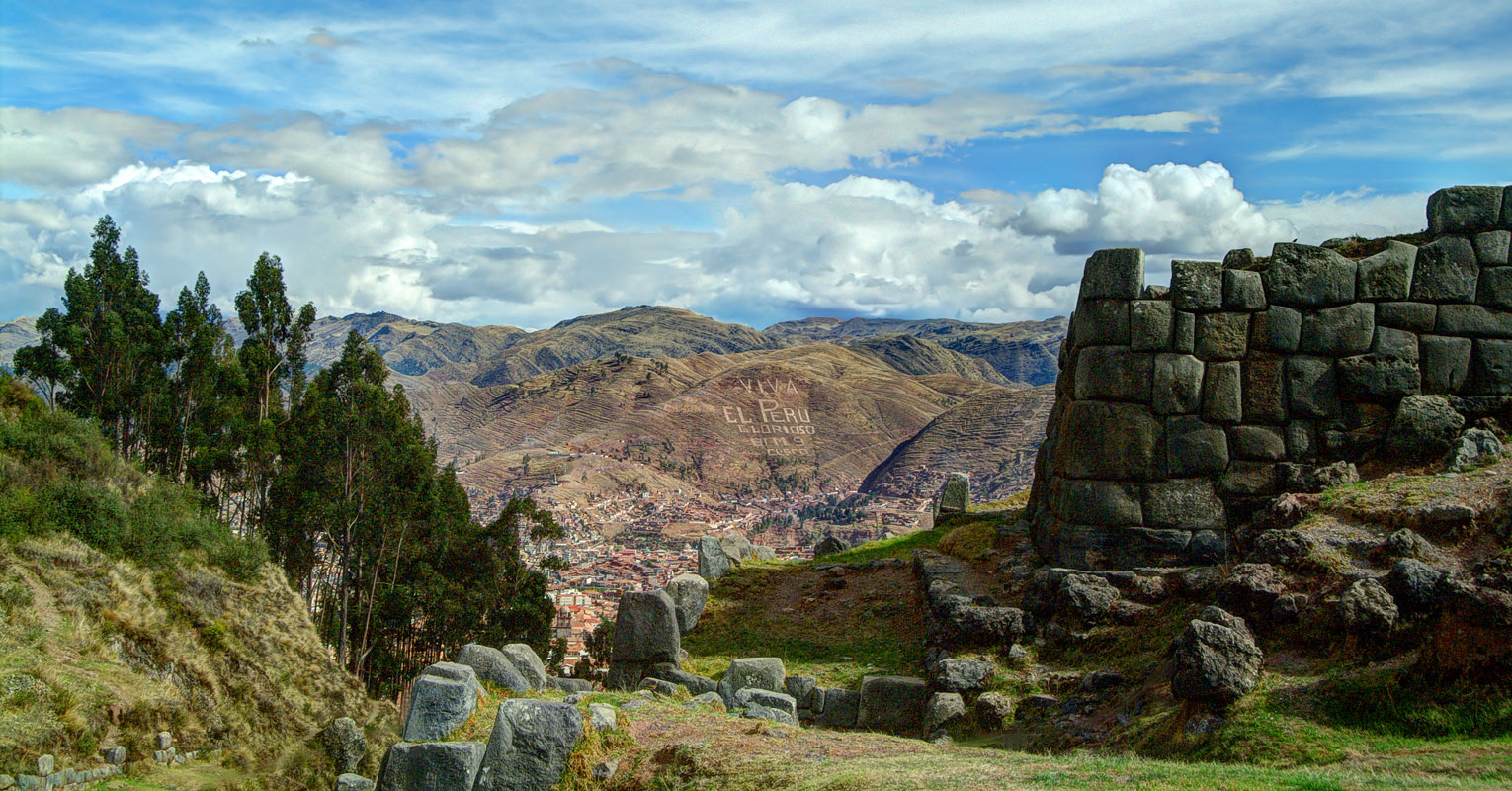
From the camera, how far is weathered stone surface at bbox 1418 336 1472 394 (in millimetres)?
17875

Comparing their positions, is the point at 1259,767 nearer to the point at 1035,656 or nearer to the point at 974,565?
the point at 1035,656

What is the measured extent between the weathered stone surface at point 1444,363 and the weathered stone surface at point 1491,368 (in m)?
0.16

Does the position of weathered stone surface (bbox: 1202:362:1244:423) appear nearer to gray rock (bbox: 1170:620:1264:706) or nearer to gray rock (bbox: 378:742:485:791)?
gray rock (bbox: 1170:620:1264:706)

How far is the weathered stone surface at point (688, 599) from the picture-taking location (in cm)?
2166

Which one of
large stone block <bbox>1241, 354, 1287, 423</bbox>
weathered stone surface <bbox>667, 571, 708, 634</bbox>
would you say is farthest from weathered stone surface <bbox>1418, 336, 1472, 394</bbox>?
weathered stone surface <bbox>667, 571, 708, 634</bbox>

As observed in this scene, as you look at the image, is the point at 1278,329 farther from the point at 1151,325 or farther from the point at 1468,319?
the point at 1468,319

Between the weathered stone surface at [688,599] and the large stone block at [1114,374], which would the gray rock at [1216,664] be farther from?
the weathered stone surface at [688,599]

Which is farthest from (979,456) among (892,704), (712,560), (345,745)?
(345,745)

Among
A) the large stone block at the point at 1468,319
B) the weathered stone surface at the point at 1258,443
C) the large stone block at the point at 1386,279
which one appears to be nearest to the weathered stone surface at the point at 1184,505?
the weathered stone surface at the point at 1258,443

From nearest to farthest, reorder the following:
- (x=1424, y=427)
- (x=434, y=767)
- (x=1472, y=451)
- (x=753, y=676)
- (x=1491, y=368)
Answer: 1. (x=434, y=767)
2. (x=1472, y=451)
3. (x=753, y=676)
4. (x=1424, y=427)
5. (x=1491, y=368)

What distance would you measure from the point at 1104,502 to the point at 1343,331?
5.59m

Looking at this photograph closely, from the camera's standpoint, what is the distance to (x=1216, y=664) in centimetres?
1084

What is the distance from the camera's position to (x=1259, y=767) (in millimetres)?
9391

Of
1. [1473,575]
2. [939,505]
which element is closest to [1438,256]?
[1473,575]
